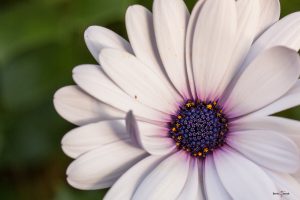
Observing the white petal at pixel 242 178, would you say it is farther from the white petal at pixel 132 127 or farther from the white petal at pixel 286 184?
the white petal at pixel 132 127

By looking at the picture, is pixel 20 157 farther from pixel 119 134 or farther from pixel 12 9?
pixel 119 134

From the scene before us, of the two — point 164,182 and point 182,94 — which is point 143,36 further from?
point 164,182

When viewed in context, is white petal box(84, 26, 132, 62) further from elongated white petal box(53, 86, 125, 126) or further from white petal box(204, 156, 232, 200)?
white petal box(204, 156, 232, 200)

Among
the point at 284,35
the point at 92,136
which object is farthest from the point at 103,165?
the point at 284,35

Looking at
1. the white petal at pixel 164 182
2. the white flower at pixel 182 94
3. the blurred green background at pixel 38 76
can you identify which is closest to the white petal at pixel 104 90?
the white flower at pixel 182 94

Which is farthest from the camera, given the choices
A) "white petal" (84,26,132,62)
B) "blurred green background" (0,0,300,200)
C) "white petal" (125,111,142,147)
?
"blurred green background" (0,0,300,200)

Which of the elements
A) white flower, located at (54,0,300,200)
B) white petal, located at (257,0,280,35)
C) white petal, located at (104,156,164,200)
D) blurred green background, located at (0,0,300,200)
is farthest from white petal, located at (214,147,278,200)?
blurred green background, located at (0,0,300,200)

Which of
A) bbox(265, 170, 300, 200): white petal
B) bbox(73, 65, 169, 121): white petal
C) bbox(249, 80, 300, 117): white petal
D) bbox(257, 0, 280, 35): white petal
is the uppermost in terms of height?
bbox(257, 0, 280, 35): white petal
